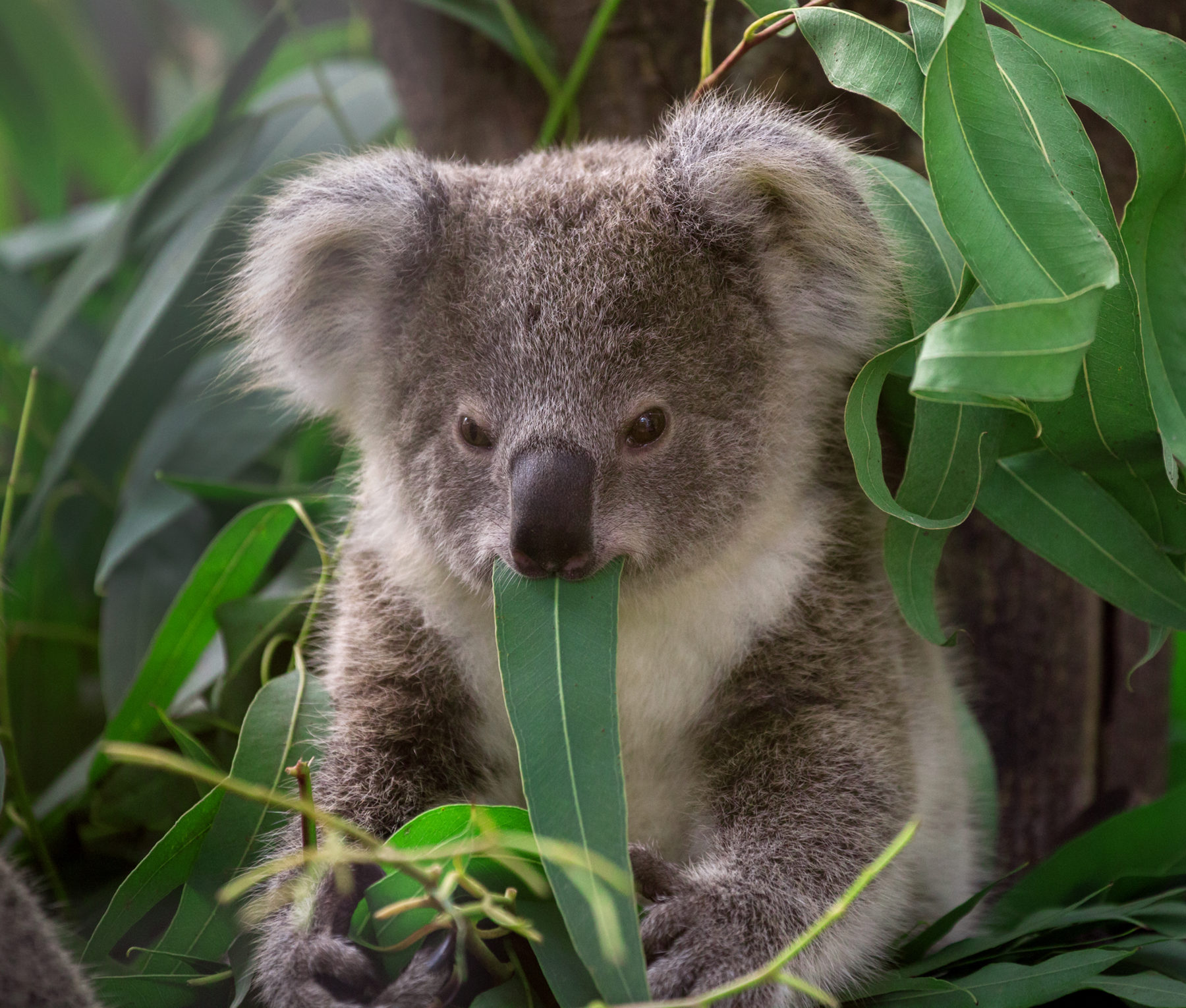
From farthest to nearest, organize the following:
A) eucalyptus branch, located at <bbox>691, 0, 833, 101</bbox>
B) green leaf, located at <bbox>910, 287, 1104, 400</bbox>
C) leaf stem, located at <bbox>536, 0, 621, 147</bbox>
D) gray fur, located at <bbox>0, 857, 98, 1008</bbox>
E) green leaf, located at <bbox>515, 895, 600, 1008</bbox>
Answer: leaf stem, located at <bbox>536, 0, 621, 147</bbox>, eucalyptus branch, located at <bbox>691, 0, 833, 101</bbox>, green leaf, located at <bbox>515, 895, 600, 1008</bbox>, gray fur, located at <bbox>0, 857, 98, 1008</bbox>, green leaf, located at <bbox>910, 287, 1104, 400</bbox>

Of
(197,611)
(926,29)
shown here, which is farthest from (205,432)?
(926,29)

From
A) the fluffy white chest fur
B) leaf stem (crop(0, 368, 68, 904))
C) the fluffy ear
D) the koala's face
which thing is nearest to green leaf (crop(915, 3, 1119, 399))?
the fluffy ear

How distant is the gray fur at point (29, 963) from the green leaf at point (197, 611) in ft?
2.59

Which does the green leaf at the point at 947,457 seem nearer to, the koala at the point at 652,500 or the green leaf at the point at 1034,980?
A: the koala at the point at 652,500

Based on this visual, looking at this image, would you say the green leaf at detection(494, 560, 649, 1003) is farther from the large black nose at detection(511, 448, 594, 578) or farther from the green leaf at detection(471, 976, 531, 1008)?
the green leaf at detection(471, 976, 531, 1008)

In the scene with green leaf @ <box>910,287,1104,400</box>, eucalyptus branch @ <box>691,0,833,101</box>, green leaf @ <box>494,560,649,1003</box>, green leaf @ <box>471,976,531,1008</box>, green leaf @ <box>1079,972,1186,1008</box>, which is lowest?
green leaf @ <box>1079,972,1186,1008</box>

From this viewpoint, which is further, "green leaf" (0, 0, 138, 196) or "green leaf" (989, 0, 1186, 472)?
"green leaf" (0, 0, 138, 196)

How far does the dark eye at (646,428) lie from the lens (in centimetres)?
160

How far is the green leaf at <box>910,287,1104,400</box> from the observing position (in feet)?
3.77

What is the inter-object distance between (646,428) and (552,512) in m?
0.22

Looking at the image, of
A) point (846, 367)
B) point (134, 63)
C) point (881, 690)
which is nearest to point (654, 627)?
point (881, 690)

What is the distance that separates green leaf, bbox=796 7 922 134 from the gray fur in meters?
1.50

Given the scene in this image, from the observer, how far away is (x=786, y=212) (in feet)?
5.69

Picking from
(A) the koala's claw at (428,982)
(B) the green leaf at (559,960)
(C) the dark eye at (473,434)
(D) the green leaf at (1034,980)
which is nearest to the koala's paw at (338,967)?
(A) the koala's claw at (428,982)
